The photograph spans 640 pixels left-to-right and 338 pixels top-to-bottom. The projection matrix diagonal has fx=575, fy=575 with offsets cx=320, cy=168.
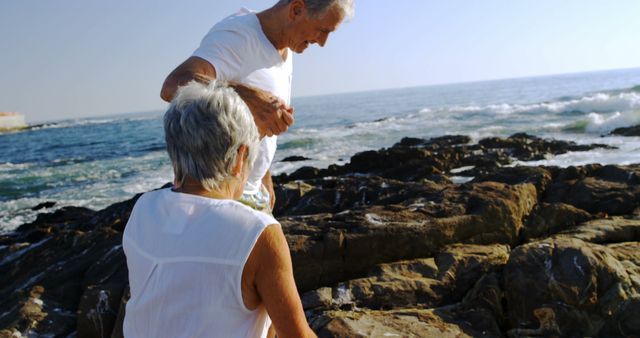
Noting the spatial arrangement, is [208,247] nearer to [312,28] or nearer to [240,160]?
[240,160]

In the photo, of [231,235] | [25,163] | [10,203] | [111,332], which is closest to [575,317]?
[231,235]

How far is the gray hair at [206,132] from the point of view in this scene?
5.33ft

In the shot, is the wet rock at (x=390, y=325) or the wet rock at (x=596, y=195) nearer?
the wet rock at (x=390, y=325)

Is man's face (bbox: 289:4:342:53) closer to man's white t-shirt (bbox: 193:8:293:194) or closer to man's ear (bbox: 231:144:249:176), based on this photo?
man's white t-shirt (bbox: 193:8:293:194)

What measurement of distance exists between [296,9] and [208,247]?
4.18 ft

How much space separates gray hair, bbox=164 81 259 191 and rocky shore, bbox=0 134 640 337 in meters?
1.65

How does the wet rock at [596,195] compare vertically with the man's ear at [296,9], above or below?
below

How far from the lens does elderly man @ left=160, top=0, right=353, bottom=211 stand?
7.47ft

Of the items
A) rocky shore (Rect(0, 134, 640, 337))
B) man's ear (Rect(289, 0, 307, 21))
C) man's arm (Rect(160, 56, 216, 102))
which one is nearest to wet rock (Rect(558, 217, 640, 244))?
rocky shore (Rect(0, 134, 640, 337))

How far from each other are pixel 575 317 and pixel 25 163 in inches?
1177

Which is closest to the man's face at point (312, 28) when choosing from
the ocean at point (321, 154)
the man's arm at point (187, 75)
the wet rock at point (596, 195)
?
the man's arm at point (187, 75)

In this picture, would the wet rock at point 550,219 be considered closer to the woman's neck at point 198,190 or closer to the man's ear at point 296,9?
the man's ear at point 296,9

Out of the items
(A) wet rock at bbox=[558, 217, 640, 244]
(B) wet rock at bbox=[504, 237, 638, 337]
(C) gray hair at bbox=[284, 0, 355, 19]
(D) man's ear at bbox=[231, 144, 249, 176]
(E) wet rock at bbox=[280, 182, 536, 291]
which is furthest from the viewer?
(A) wet rock at bbox=[558, 217, 640, 244]

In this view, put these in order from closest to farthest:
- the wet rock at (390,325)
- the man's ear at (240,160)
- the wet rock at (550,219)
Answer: the man's ear at (240,160) → the wet rock at (390,325) → the wet rock at (550,219)
